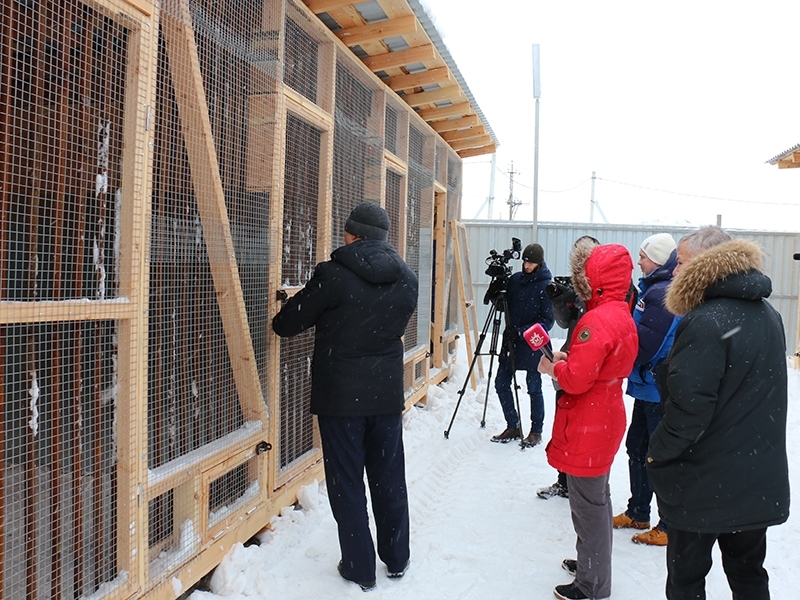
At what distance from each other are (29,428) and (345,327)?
1.26m

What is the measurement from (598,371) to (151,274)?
1.89 metres

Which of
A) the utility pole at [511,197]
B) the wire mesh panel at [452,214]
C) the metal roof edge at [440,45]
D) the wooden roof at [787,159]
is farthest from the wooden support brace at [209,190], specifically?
the utility pole at [511,197]

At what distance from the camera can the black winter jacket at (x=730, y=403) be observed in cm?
184

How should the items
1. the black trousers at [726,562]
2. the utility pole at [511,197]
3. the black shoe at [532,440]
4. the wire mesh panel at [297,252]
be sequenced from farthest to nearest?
the utility pole at [511,197] → the black shoe at [532,440] → the wire mesh panel at [297,252] → the black trousers at [726,562]

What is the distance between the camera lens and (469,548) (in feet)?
10.3

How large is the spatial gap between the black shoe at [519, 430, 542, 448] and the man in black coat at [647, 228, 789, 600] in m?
2.90

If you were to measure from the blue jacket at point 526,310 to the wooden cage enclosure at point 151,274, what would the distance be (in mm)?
2025

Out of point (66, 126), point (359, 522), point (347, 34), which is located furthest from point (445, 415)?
point (66, 126)

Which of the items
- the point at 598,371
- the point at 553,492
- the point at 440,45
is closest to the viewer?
the point at 598,371

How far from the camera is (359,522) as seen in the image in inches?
103

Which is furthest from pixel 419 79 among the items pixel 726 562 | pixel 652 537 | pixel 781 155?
pixel 781 155

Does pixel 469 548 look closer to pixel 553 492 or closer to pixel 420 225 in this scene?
pixel 553 492

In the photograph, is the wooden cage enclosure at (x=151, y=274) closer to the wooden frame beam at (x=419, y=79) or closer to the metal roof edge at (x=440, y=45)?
the metal roof edge at (x=440, y=45)

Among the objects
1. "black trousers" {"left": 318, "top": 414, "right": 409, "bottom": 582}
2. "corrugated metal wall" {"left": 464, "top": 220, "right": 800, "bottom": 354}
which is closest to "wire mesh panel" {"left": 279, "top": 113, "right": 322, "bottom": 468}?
"black trousers" {"left": 318, "top": 414, "right": 409, "bottom": 582}
